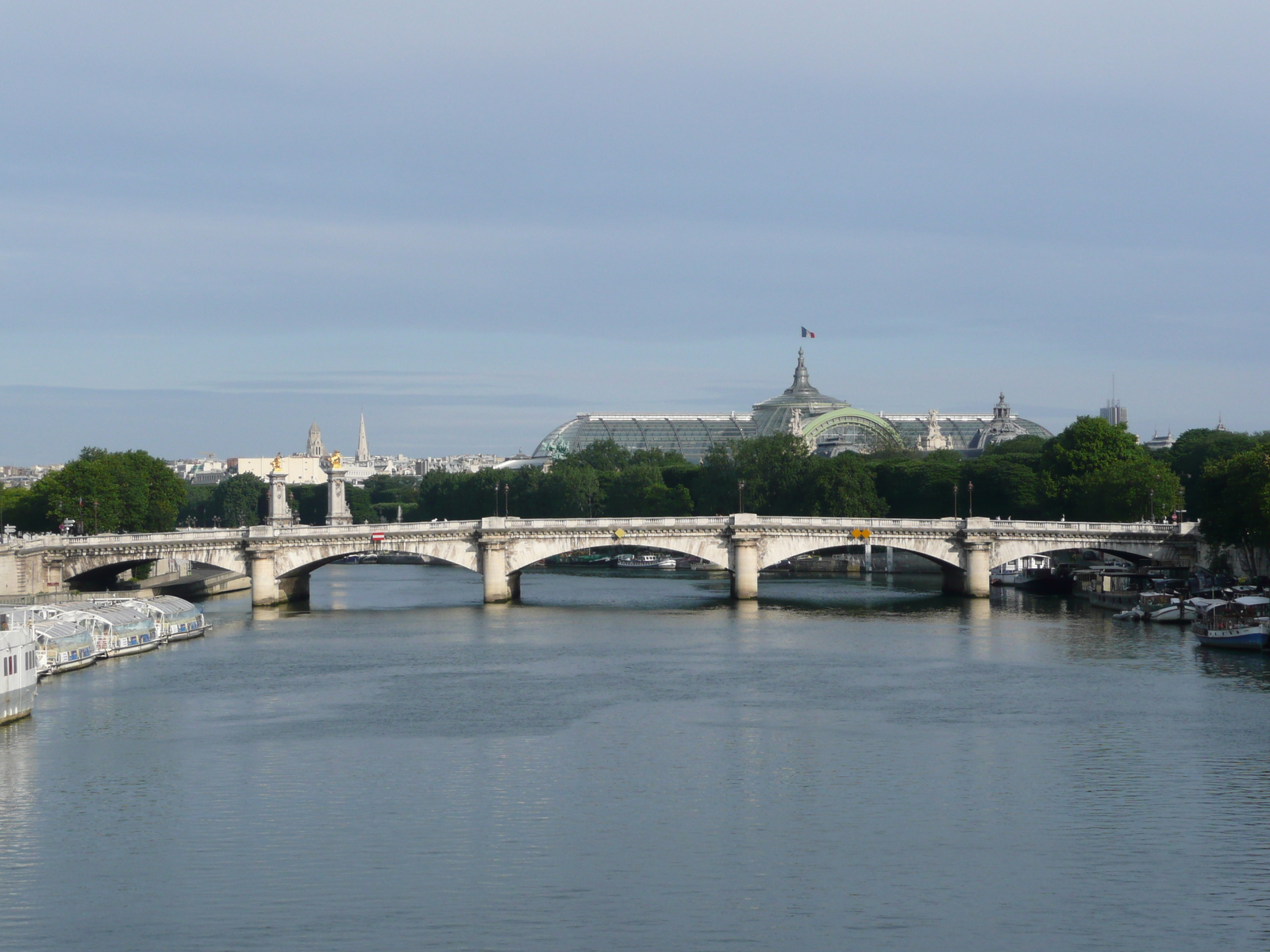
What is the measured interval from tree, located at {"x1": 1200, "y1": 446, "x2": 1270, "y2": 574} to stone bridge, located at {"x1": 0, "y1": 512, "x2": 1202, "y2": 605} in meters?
5.75

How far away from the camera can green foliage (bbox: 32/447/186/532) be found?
117750mm

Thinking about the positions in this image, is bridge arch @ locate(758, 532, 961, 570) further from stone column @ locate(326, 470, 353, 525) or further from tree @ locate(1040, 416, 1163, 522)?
stone column @ locate(326, 470, 353, 525)

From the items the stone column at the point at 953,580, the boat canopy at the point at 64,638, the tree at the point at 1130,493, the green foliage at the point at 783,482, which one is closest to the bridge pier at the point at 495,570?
the stone column at the point at 953,580

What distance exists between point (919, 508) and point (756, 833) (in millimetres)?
102166

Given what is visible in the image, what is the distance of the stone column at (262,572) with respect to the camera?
297 feet

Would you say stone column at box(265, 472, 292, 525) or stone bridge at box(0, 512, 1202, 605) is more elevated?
stone column at box(265, 472, 292, 525)

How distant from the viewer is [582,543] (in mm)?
93750

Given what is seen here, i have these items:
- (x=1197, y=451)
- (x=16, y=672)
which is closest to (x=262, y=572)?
(x=16, y=672)

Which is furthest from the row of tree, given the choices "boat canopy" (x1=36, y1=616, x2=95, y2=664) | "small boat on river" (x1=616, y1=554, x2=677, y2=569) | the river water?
"boat canopy" (x1=36, y1=616, x2=95, y2=664)

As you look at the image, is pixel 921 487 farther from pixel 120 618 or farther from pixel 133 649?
pixel 133 649

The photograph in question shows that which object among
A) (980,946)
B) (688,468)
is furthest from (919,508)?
(980,946)

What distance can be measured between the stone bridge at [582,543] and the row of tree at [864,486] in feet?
26.4

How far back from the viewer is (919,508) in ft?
452

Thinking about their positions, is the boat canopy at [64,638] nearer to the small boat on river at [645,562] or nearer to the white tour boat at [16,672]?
the white tour boat at [16,672]
